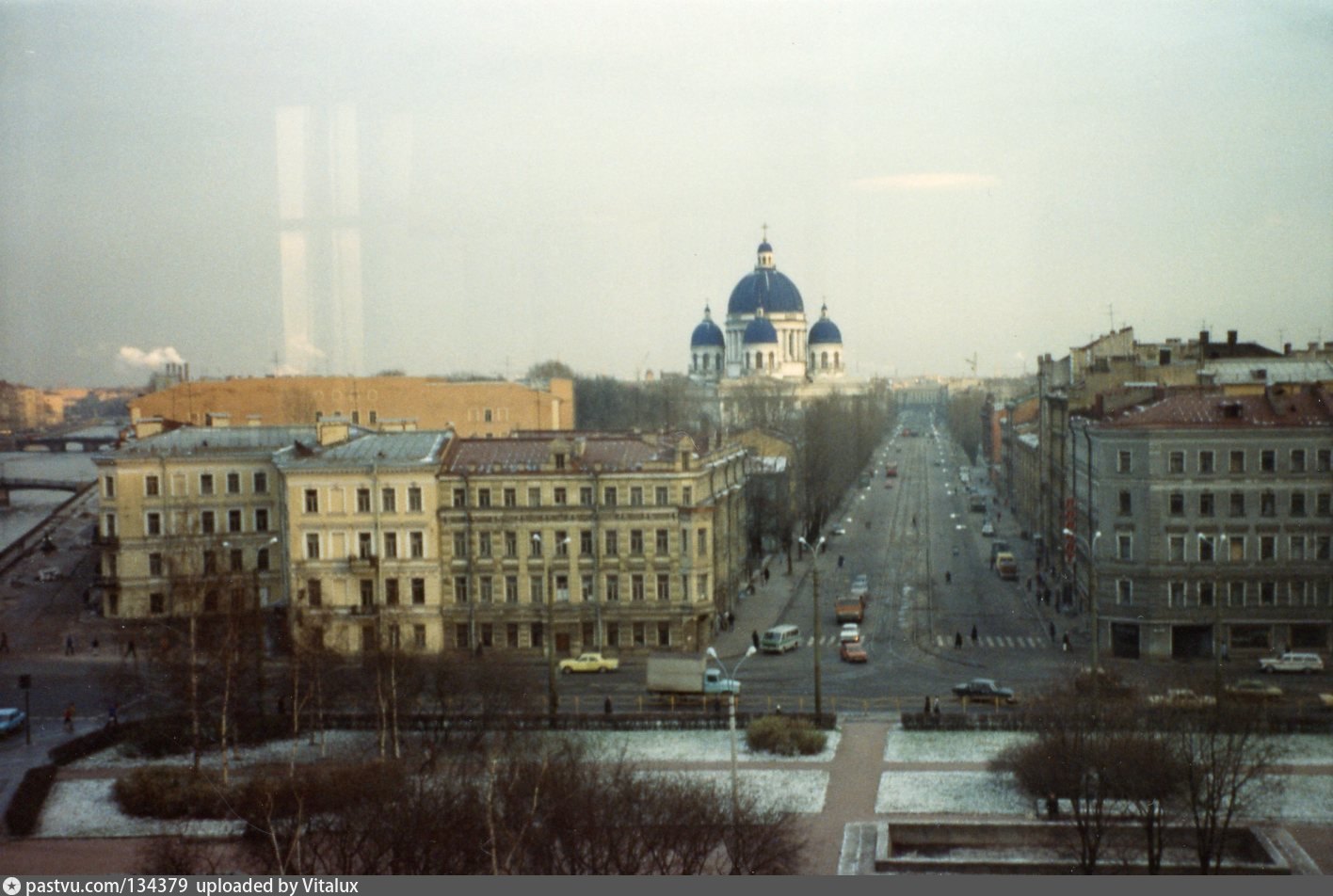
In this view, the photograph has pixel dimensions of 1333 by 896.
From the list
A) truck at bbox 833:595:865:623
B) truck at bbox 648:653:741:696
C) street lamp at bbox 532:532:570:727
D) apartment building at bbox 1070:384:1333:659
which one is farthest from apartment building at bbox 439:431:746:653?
apartment building at bbox 1070:384:1333:659

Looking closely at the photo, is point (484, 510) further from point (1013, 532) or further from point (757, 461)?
point (1013, 532)

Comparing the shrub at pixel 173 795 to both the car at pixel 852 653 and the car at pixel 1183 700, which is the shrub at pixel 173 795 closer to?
the car at pixel 1183 700

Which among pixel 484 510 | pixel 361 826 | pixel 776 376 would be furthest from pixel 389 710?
pixel 776 376

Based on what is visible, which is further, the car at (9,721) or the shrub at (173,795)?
the car at (9,721)

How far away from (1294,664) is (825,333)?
6502mm

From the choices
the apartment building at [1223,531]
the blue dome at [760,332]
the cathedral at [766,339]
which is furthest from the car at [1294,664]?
the blue dome at [760,332]

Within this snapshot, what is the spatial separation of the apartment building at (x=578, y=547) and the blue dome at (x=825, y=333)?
1.92 m

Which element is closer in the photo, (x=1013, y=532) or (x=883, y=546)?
(x=883, y=546)

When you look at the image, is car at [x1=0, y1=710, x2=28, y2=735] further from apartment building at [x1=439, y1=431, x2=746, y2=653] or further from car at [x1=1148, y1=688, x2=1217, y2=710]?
car at [x1=1148, y1=688, x2=1217, y2=710]

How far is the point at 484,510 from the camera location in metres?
15.0

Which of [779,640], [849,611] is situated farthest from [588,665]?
[849,611]

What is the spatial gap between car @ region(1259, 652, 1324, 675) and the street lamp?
20.0ft

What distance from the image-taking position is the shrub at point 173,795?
9.55 metres

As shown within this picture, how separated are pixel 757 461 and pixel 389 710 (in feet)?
35.9
